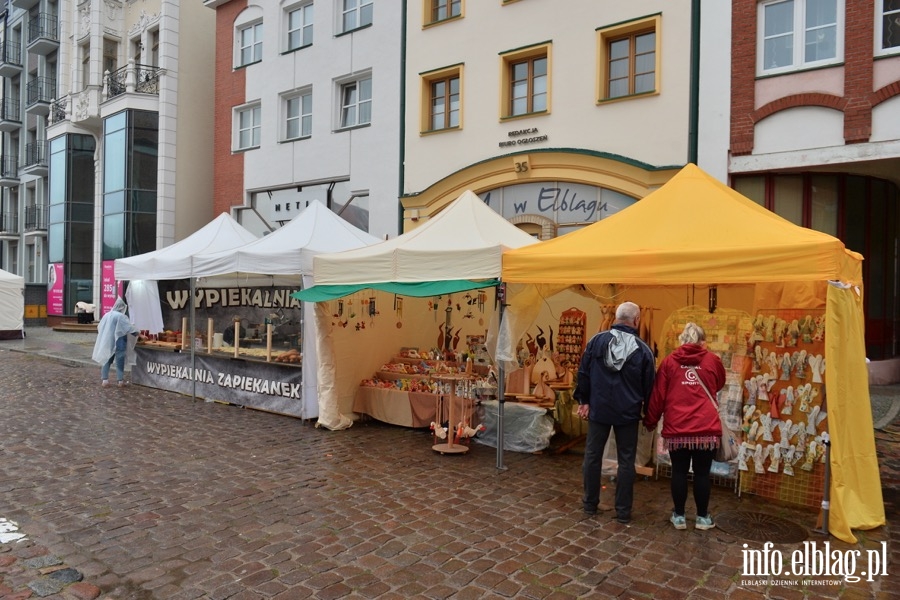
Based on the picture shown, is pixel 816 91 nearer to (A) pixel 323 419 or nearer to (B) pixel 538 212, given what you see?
(B) pixel 538 212

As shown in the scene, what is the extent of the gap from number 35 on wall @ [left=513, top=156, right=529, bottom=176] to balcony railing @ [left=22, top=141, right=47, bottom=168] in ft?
92.6

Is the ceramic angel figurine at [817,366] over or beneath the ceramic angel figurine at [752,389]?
over

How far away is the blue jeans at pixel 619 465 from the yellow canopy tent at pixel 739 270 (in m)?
1.37

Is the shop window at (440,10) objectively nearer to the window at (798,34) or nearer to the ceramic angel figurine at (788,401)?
the window at (798,34)

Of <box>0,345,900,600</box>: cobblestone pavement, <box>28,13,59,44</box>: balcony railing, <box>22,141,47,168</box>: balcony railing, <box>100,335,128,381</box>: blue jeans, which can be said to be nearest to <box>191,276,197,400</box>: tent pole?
<box>100,335,128,381</box>: blue jeans

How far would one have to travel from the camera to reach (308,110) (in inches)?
730

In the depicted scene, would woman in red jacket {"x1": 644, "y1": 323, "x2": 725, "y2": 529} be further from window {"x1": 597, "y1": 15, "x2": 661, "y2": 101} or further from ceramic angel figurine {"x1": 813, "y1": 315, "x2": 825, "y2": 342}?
window {"x1": 597, "y1": 15, "x2": 661, "y2": 101}

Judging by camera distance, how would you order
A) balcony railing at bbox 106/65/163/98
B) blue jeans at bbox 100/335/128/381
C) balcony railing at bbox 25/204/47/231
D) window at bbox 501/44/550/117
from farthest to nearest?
balcony railing at bbox 25/204/47/231 → balcony railing at bbox 106/65/163/98 → window at bbox 501/44/550/117 → blue jeans at bbox 100/335/128/381

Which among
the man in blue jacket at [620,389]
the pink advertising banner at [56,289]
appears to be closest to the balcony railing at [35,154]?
the pink advertising banner at [56,289]

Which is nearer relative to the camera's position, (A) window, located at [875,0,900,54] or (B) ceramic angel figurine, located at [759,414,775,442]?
(B) ceramic angel figurine, located at [759,414,775,442]

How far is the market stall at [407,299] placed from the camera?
7.56 metres

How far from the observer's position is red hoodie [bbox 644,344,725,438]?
16.4 feet

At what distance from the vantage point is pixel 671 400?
516 centimetres

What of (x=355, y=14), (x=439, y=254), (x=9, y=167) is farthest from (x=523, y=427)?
(x=9, y=167)
